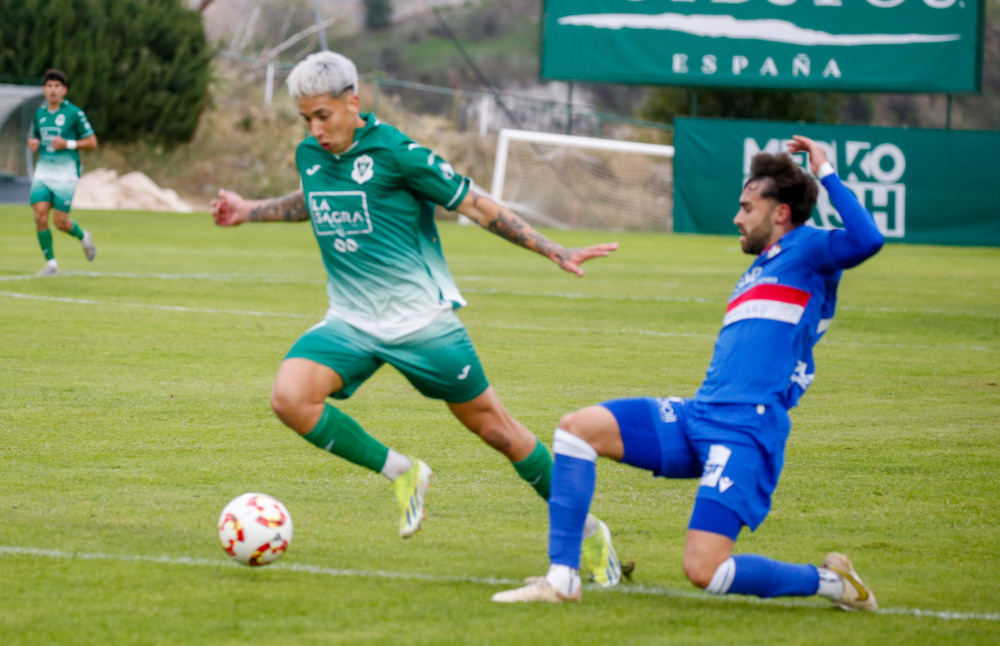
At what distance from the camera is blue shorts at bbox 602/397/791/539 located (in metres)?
4.45

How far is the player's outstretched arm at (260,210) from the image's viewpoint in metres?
5.38

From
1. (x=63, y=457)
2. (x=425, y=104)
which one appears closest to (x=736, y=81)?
(x=63, y=457)

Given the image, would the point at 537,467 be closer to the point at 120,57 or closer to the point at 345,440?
the point at 345,440

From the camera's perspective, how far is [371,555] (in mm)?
5039

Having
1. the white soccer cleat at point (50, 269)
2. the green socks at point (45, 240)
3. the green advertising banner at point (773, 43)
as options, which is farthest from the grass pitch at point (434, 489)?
the green advertising banner at point (773, 43)

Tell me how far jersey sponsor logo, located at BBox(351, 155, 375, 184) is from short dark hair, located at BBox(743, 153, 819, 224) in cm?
141

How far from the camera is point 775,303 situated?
4633mm

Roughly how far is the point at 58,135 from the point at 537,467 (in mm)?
12283

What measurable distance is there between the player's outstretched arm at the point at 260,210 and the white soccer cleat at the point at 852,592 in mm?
2464

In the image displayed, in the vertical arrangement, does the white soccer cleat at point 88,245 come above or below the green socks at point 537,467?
below

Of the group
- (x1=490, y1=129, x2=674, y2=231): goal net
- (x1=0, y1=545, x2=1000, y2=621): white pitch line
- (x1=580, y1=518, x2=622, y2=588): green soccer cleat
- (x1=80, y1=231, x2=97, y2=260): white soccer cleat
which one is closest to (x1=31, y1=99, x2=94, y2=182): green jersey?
(x1=80, y1=231, x2=97, y2=260): white soccer cleat

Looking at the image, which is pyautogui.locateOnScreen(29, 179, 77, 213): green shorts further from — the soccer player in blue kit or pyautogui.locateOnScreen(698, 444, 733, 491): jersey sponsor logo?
pyautogui.locateOnScreen(698, 444, 733, 491): jersey sponsor logo

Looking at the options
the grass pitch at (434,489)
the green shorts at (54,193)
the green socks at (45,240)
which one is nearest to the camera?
the grass pitch at (434,489)

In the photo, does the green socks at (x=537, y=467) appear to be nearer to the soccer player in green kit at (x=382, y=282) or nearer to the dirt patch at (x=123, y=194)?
the soccer player in green kit at (x=382, y=282)
